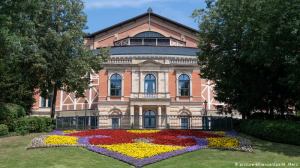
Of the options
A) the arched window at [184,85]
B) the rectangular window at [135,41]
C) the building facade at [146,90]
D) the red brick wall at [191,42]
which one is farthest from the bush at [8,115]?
the red brick wall at [191,42]

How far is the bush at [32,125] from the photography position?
68.0 feet

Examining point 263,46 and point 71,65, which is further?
point 71,65

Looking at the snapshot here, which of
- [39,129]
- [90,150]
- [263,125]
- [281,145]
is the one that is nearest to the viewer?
[90,150]

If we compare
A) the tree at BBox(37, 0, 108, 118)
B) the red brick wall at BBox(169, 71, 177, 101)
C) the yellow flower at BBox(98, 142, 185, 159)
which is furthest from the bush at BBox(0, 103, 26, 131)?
the red brick wall at BBox(169, 71, 177, 101)

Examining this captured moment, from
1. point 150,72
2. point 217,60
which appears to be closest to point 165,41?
point 150,72

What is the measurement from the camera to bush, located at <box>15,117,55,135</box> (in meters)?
20.7

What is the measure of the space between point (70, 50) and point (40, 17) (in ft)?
13.6

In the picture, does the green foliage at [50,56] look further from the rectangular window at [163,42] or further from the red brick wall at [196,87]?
the rectangular window at [163,42]

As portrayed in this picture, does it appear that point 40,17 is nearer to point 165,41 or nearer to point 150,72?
point 150,72

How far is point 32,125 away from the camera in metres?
21.7

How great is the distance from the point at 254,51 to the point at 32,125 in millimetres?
17542

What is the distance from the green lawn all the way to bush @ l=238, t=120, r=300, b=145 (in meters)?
0.64

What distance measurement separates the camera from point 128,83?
127 ft

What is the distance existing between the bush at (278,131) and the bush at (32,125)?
16499mm
